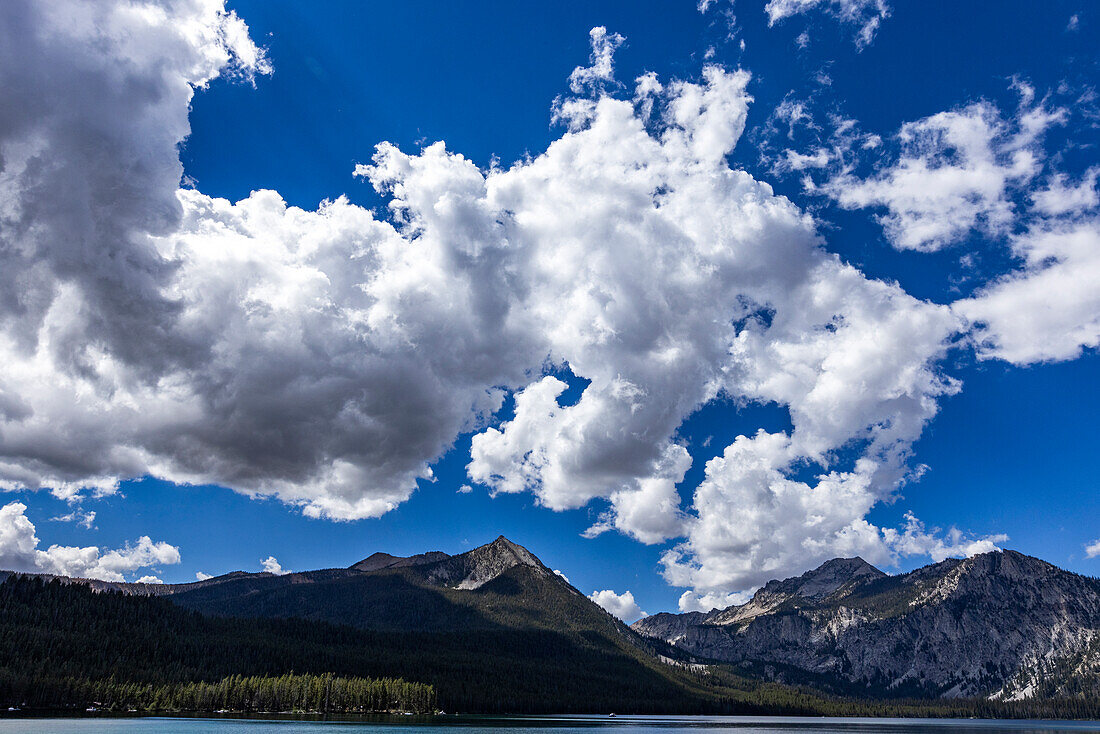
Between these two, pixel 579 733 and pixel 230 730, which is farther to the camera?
pixel 579 733

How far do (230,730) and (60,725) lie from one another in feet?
123

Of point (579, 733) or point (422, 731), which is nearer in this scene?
point (422, 731)

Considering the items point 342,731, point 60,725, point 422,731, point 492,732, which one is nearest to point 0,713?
point 60,725

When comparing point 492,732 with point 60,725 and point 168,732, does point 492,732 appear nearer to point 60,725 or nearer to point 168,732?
point 168,732

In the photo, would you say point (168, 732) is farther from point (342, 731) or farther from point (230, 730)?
point (342, 731)

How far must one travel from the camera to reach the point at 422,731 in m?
180

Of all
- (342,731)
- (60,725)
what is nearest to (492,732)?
(342,731)

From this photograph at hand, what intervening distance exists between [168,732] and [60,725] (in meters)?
29.6

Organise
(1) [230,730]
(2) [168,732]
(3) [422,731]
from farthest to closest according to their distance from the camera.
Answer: (3) [422,731] → (1) [230,730] → (2) [168,732]

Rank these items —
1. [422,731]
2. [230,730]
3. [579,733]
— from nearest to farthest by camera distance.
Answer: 1. [230,730]
2. [422,731]
3. [579,733]

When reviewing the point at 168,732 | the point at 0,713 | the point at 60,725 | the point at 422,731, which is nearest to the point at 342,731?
the point at 422,731

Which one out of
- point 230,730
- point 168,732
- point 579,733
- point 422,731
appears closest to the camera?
point 168,732

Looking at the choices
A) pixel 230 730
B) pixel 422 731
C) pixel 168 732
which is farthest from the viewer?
pixel 422 731

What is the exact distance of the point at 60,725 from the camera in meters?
154
